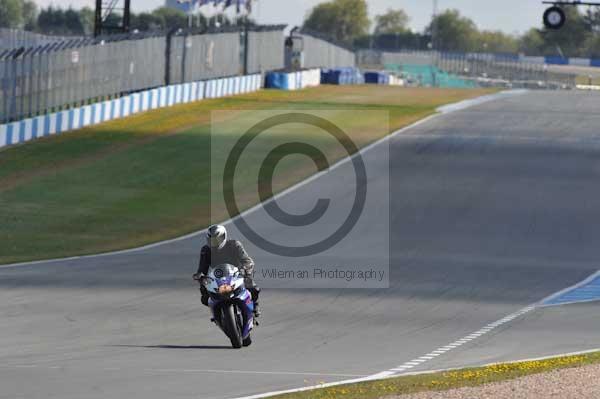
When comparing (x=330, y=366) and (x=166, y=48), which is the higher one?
(x=166, y=48)

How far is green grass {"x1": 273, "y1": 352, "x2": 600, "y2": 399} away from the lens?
13219 millimetres

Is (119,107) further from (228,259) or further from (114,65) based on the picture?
(228,259)

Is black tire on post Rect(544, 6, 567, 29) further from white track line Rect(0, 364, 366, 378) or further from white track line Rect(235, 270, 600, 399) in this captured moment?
white track line Rect(0, 364, 366, 378)

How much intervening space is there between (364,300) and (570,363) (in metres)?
6.33

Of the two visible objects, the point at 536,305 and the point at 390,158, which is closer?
the point at 536,305

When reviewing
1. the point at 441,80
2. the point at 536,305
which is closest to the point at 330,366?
the point at 536,305

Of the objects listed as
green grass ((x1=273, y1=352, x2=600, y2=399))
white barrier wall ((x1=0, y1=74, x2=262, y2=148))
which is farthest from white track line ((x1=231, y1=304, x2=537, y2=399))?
white barrier wall ((x1=0, y1=74, x2=262, y2=148))

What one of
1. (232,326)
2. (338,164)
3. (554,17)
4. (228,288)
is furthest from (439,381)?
(554,17)

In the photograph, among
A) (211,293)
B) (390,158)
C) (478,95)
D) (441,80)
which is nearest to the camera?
(211,293)

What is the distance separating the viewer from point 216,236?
53.6 feet

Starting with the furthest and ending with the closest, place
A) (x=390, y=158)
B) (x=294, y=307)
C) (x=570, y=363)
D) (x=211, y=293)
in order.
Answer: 1. (x=390, y=158)
2. (x=294, y=307)
3. (x=211, y=293)
4. (x=570, y=363)

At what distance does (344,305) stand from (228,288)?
4.68 meters

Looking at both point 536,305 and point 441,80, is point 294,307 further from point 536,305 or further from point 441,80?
point 441,80

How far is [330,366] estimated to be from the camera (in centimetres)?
1534
